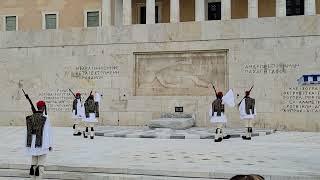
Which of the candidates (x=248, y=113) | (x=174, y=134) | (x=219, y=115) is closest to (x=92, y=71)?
(x=174, y=134)

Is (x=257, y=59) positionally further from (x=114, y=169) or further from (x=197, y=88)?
(x=114, y=169)

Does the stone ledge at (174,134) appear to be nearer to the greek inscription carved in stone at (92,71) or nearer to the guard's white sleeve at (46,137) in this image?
the greek inscription carved in stone at (92,71)

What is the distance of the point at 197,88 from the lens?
69.5 feet

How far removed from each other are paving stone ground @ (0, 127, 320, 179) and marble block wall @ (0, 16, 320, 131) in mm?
3129

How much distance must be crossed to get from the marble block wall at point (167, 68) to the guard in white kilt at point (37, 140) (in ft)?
39.5

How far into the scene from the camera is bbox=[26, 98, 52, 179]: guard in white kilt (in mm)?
9242

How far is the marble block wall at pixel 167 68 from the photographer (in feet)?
64.8

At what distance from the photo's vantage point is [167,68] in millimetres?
21625

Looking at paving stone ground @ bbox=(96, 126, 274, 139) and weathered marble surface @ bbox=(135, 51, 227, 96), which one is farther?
weathered marble surface @ bbox=(135, 51, 227, 96)

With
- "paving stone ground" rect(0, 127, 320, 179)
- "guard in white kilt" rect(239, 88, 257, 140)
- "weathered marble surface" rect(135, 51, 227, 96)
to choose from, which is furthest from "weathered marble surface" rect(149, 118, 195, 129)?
"guard in white kilt" rect(239, 88, 257, 140)

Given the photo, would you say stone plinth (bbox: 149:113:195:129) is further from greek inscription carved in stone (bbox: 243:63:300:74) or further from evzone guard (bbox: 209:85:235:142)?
evzone guard (bbox: 209:85:235:142)

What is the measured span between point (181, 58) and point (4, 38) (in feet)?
28.3

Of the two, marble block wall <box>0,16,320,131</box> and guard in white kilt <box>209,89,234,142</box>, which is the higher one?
marble block wall <box>0,16,320,131</box>

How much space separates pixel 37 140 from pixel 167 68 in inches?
503
